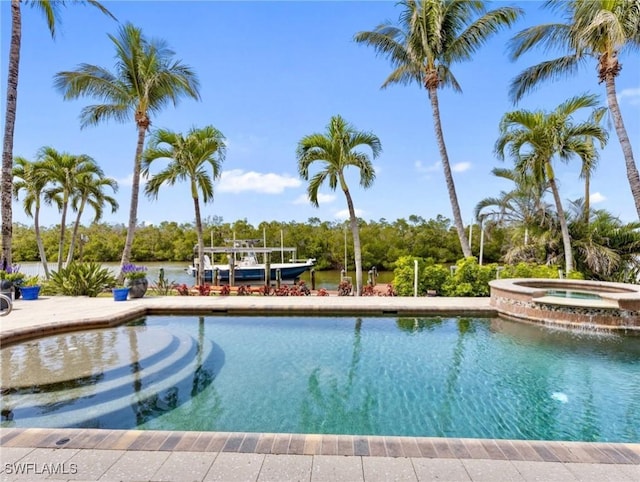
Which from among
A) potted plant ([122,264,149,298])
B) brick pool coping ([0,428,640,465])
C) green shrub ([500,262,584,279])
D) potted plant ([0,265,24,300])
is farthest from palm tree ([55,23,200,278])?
green shrub ([500,262,584,279])

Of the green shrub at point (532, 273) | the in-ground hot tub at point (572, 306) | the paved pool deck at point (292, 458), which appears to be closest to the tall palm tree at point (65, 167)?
the paved pool deck at point (292, 458)

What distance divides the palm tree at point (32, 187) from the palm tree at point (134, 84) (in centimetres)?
581

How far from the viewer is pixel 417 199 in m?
25.3

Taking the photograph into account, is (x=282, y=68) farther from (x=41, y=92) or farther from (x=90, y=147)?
(x=90, y=147)

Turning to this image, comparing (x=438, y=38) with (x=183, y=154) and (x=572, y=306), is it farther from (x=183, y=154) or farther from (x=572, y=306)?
(x=183, y=154)

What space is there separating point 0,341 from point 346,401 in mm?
5246

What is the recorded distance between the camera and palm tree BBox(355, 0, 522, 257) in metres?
10.8

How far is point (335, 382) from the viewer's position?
4.36m

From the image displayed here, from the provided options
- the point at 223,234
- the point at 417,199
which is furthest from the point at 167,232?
the point at 417,199

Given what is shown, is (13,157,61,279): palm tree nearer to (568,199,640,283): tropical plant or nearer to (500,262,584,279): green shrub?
(500,262,584,279): green shrub

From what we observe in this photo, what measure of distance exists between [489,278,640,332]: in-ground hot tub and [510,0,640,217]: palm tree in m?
3.66

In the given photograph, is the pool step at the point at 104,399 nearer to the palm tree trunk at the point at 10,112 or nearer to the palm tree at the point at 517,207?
the palm tree trunk at the point at 10,112

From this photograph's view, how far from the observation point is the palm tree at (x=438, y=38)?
1075 cm

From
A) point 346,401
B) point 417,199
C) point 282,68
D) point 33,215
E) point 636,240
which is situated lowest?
point 346,401
